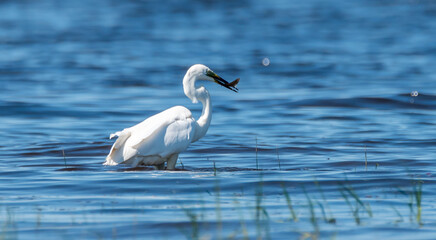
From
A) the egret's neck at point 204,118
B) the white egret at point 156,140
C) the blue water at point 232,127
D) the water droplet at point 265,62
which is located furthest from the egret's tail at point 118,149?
the water droplet at point 265,62

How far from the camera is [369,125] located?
42.3 feet

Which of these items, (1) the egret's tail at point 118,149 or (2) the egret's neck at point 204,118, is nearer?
(1) the egret's tail at point 118,149

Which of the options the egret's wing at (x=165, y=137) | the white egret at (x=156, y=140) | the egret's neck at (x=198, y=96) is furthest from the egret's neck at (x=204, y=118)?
the egret's wing at (x=165, y=137)

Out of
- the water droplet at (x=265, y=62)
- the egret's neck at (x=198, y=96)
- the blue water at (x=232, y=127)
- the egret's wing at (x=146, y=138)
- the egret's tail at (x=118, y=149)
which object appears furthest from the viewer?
the water droplet at (x=265, y=62)

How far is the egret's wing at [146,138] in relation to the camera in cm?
859

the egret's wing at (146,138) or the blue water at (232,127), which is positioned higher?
the egret's wing at (146,138)

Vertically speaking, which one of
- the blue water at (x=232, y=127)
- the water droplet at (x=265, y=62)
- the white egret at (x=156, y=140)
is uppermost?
the white egret at (x=156, y=140)

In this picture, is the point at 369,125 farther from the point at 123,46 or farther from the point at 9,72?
the point at 123,46

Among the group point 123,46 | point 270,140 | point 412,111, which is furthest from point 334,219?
point 123,46

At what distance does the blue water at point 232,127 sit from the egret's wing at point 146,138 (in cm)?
23

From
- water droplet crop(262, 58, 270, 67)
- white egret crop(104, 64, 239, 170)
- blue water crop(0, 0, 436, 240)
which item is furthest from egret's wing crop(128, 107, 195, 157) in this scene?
water droplet crop(262, 58, 270, 67)

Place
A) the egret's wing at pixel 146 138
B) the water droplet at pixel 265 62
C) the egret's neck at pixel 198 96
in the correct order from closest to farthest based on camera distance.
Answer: the egret's wing at pixel 146 138
the egret's neck at pixel 198 96
the water droplet at pixel 265 62

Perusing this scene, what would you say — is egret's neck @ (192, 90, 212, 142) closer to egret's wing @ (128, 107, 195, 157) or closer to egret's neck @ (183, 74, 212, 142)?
egret's neck @ (183, 74, 212, 142)

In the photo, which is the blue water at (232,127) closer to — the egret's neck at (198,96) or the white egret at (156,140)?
the white egret at (156,140)
